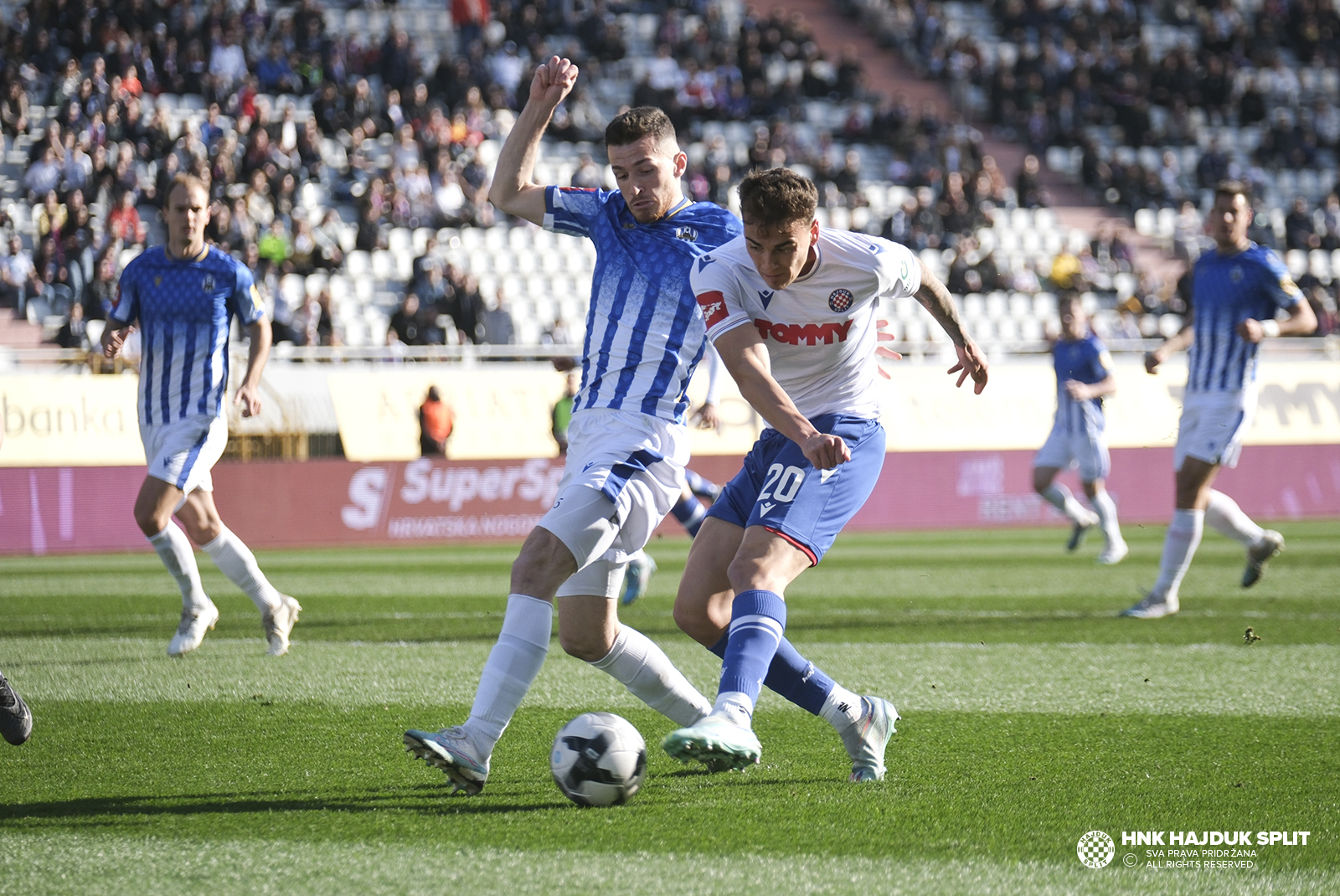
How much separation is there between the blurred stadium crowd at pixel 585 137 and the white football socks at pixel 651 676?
46.0 ft

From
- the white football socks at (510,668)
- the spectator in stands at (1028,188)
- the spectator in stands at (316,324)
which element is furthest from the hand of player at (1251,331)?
the spectator in stands at (1028,188)

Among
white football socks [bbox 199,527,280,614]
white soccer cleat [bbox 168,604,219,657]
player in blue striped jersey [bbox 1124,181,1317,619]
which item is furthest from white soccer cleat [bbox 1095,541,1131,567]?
white soccer cleat [bbox 168,604,219,657]

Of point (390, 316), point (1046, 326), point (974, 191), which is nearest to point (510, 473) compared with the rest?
point (390, 316)

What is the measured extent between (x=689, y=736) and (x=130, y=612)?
705 cm

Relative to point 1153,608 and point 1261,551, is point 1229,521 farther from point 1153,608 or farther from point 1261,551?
point 1153,608

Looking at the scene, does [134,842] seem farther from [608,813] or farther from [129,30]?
[129,30]

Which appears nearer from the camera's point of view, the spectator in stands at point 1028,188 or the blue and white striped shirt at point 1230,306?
the blue and white striped shirt at point 1230,306

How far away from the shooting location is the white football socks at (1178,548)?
874cm

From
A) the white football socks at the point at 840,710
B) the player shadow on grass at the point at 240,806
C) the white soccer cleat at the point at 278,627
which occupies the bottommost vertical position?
the white soccer cleat at the point at 278,627

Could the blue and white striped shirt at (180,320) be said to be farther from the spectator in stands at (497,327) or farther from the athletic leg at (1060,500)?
the spectator in stands at (497,327)

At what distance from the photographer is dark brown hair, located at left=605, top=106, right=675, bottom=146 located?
441 cm

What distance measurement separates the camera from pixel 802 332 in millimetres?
4434

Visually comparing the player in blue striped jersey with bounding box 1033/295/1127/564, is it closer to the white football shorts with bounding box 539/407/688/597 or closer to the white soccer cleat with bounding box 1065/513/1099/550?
the white soccer cleat with bounding box 1065/513/1099/550

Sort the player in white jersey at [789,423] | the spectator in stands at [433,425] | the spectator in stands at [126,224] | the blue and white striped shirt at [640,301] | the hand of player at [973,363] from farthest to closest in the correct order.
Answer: the spectator in stands at [126,224] < the spectator in stands at [433,425] < the hand of player at [973,363] < the blue and white striped shirt at [640,301] < the player in white jersey at [789,423]
